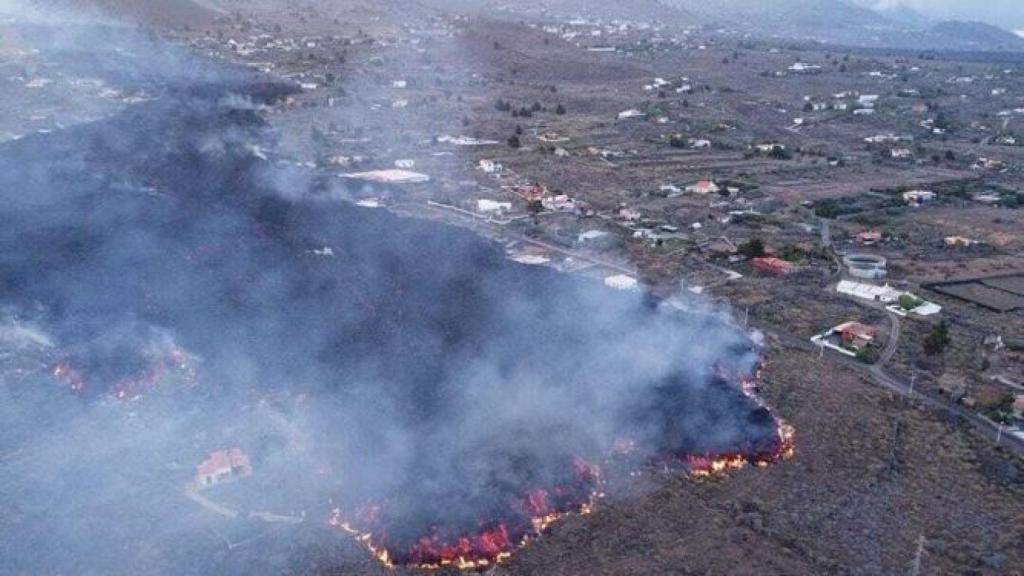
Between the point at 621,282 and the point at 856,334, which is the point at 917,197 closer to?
the point at 856,334

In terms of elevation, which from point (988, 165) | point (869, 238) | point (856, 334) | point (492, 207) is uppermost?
point (988, 165)

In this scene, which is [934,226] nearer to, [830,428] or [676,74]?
[830,428]

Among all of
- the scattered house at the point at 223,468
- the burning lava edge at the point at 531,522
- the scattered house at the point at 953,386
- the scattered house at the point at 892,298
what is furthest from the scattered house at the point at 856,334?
the scattered house at the point at 223,468

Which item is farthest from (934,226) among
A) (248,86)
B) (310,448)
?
(248,86)

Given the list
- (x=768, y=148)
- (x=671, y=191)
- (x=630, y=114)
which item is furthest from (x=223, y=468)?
(x=630, y=114)

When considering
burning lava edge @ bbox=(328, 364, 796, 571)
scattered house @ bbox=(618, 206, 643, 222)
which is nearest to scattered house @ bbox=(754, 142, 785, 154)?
scattered house @ bbox=(618, 206, 643, 222)

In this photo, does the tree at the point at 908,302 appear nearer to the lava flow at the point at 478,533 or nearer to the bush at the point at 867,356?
the bush at the point at 867,356
